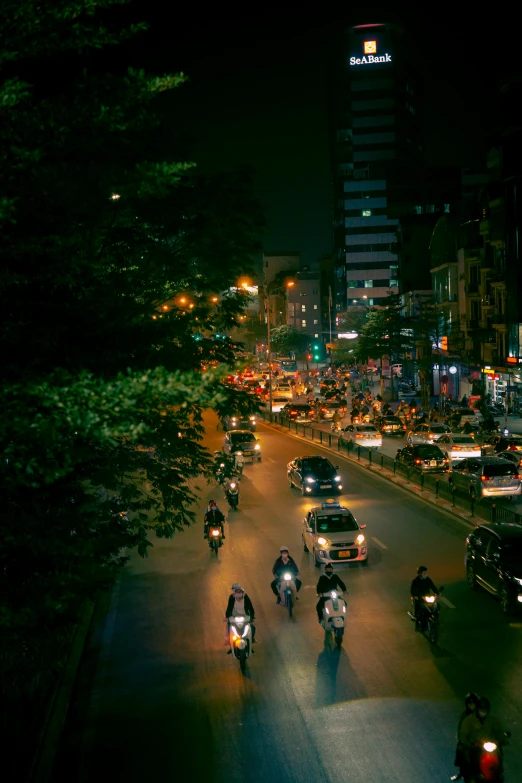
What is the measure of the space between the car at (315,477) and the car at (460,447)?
25.0 ft

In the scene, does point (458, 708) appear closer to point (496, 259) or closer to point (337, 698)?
point (337, 698)

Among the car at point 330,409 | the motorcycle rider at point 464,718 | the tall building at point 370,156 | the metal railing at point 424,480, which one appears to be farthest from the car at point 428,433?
the tall building at point 370,156

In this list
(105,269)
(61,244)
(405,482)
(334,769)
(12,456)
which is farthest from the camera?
(405,482)

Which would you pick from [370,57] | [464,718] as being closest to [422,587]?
[464,718]

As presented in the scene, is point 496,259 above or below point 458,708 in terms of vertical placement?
above

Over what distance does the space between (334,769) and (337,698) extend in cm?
226

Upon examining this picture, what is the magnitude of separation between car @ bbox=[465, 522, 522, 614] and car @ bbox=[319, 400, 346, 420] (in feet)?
Result: 149

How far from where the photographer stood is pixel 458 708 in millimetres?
11477

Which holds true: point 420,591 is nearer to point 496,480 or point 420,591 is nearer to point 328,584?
point 328,584

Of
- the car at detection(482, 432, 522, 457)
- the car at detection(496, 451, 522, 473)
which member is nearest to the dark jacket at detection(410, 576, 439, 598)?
the car at detection(496, 451, 522, 473)

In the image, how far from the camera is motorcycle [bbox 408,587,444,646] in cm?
1427

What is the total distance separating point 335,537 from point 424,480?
11.4 m

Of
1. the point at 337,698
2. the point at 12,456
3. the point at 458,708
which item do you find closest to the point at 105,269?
the point at 12,456

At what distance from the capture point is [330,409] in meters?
64.9
